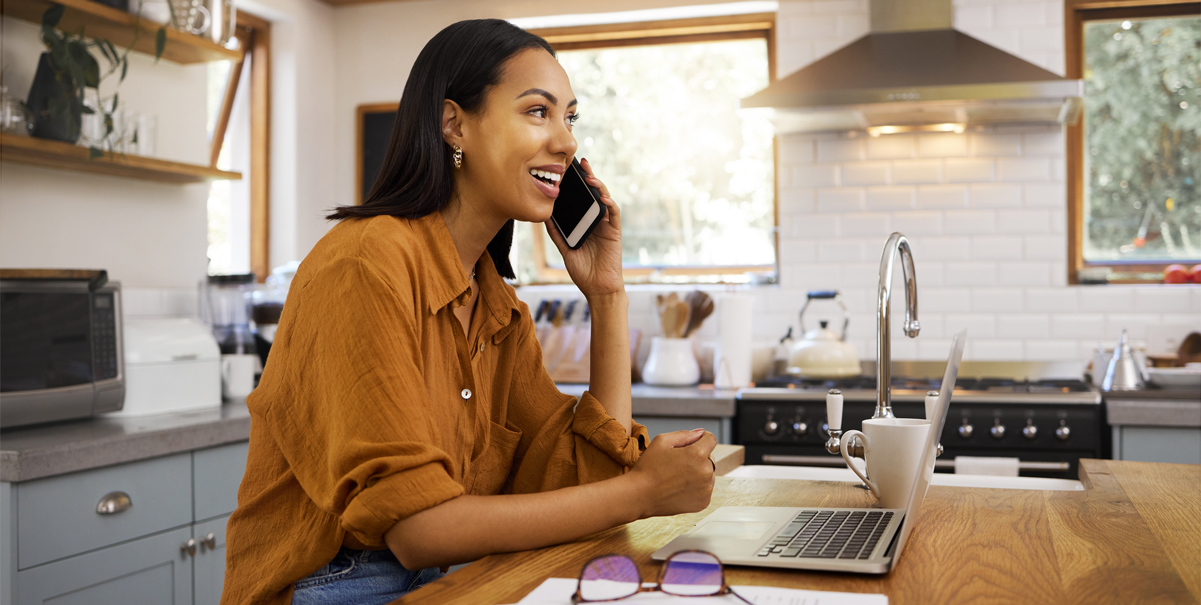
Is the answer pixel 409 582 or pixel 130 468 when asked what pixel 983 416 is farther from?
pixel 130 468

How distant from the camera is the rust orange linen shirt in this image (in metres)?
1.00

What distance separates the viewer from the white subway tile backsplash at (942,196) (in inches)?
141

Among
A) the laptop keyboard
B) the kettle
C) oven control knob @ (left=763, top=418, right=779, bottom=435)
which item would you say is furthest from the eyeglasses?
the kettle

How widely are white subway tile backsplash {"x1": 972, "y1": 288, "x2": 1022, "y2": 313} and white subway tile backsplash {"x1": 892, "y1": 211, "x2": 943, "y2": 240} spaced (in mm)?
286

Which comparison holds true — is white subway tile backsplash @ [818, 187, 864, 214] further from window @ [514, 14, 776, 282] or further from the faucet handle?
the faucet handle

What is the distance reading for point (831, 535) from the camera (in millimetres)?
1140

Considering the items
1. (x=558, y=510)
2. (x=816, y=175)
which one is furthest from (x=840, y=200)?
(x=558, y=510)

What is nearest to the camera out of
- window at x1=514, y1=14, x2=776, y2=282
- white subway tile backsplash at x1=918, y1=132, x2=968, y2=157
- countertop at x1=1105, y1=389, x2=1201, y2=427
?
countertop at x1=1105, y1=389, x2=1201, y2=427

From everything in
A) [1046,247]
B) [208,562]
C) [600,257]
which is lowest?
[208,562]

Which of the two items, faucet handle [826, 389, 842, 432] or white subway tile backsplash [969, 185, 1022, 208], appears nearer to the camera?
faucet handle [826, 389, 842, 432]

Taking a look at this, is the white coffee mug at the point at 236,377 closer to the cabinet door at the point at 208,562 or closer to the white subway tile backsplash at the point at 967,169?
the cabinet door at the point at 208,562

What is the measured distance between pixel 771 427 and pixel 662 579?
83.9 inches

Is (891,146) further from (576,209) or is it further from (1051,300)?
(576,209)

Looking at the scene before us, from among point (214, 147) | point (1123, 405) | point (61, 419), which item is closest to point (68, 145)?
point (61, 419)
